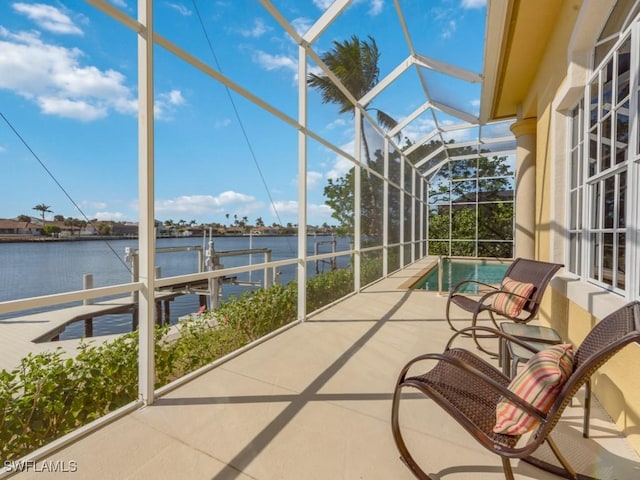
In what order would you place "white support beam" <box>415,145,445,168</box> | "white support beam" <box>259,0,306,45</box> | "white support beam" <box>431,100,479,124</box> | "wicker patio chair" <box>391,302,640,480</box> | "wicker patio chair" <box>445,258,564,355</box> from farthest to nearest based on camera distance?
"white support beam" <box>415,145,445,168</box>
"white support beam" <box>431,100,479,124</box>
"white support beam" <box>259,0,306,45</box>
"wicker patio chair" <box>445,258,564,355</box>
"wicker patio chair" <box>391,302,640,480</box>

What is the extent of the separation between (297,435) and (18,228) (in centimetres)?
203

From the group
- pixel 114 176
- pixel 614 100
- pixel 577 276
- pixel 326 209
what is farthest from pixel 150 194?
pixel 326 209

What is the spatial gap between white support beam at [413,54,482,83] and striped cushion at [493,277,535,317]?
12.3ft

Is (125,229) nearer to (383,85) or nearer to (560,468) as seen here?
(560,468)

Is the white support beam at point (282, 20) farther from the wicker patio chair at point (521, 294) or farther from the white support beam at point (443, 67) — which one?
the wicker patio chair at point (521, 294)

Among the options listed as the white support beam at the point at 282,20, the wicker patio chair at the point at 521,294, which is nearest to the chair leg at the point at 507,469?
the wicker patio chair at the point at 521,294

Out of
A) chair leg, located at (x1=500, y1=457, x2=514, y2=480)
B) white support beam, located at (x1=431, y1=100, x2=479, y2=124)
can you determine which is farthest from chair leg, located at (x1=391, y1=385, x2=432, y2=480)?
white support beam, located at (x1=431, y1=100, x2=479, y2=124)

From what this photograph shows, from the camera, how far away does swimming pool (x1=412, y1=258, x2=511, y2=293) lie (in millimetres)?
8727

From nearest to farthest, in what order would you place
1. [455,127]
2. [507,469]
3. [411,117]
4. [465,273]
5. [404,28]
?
[507,469] < [404,28] < [411,117] < [455,127] < [465,273]

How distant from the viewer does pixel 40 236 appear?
207 cm

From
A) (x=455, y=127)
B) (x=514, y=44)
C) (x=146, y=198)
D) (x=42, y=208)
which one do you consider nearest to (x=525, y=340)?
(x=146, y=198)

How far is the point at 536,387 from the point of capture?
4.32 ft

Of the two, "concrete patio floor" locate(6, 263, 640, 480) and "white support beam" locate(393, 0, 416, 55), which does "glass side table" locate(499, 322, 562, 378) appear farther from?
"white support beam" locate(393, 0, 416, 55)

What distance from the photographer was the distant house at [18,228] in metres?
1.87
